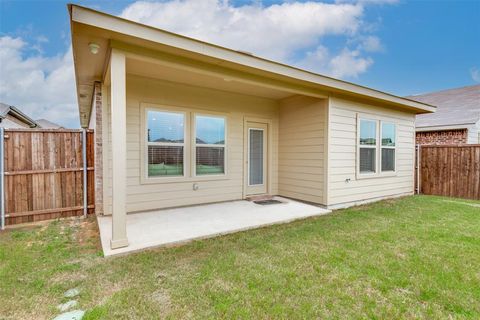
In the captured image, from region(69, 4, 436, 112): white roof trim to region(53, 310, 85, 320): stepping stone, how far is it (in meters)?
2.83

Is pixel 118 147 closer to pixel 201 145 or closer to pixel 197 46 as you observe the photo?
pixel 197 46

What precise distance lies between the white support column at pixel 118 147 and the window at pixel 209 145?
245 cm

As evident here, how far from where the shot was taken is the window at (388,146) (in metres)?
6.72

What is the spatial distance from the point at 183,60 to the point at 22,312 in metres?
3.34

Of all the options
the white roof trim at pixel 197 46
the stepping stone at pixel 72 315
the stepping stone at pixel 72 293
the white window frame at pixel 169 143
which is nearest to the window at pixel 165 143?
the white window frame at pixel 169 143

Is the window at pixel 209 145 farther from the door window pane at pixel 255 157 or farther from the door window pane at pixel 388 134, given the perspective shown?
the door window pane at pixel 388 134

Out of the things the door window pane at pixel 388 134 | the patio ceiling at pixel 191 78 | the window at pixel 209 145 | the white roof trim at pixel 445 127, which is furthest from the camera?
the white roof trim at pixel 445 127

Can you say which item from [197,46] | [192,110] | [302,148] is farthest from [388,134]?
[197,46]

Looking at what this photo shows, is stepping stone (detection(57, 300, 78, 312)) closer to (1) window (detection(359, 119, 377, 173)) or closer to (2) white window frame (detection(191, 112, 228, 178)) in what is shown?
(2) white window frame (detection(191, 112, 228, 178))

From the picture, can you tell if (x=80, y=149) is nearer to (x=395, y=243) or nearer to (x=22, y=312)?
(x=22, y=312)

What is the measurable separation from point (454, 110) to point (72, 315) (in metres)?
14.4

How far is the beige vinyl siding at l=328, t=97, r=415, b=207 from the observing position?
5.62 meters

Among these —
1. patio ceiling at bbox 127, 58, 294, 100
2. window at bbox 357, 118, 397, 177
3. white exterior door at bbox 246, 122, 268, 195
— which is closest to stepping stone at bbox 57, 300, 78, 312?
patio ceiling at bbox 127, 58, 294, 100

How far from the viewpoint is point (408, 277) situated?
2496 mm
